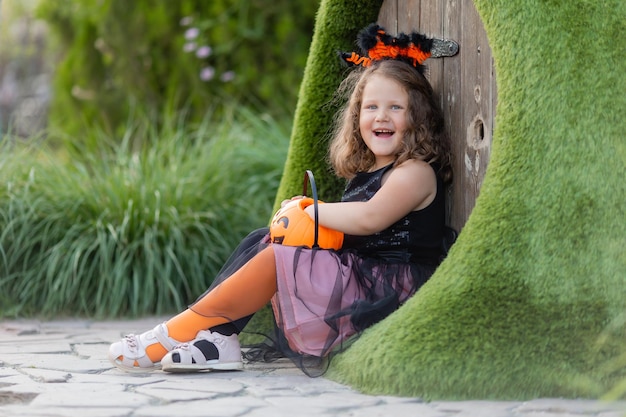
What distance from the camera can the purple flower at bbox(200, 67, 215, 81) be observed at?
7949 mm

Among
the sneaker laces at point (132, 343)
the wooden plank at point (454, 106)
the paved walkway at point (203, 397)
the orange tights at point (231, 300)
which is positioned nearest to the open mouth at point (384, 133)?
the wooden plank at point (454, 106)

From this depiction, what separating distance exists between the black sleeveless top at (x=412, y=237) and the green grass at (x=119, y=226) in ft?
5.49

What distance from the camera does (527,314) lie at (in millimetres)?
2975

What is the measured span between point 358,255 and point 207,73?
4586 mm

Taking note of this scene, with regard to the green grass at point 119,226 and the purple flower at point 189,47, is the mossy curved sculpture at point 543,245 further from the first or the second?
the purple flower at point 189,47

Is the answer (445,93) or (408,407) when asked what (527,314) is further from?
(445,93)

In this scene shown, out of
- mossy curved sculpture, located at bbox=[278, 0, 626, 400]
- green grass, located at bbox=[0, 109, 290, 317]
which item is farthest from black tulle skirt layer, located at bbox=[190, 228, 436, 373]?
green grass, located at bbox=[0, 109, 290, 317]

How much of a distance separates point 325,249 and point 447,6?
1074mm

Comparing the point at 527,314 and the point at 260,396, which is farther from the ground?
the point at 527,314

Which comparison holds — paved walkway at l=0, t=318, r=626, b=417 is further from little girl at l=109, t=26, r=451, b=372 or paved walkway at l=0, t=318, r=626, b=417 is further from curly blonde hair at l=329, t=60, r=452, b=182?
curly blonde hair at l=329, t=60, r=452, b=182

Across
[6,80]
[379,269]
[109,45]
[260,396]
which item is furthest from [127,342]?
[6,80]

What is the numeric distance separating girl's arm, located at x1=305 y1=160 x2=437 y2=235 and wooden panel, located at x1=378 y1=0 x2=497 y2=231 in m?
0.16

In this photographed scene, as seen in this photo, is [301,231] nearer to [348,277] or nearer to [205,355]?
[348,277]

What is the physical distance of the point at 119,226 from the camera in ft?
17.2
